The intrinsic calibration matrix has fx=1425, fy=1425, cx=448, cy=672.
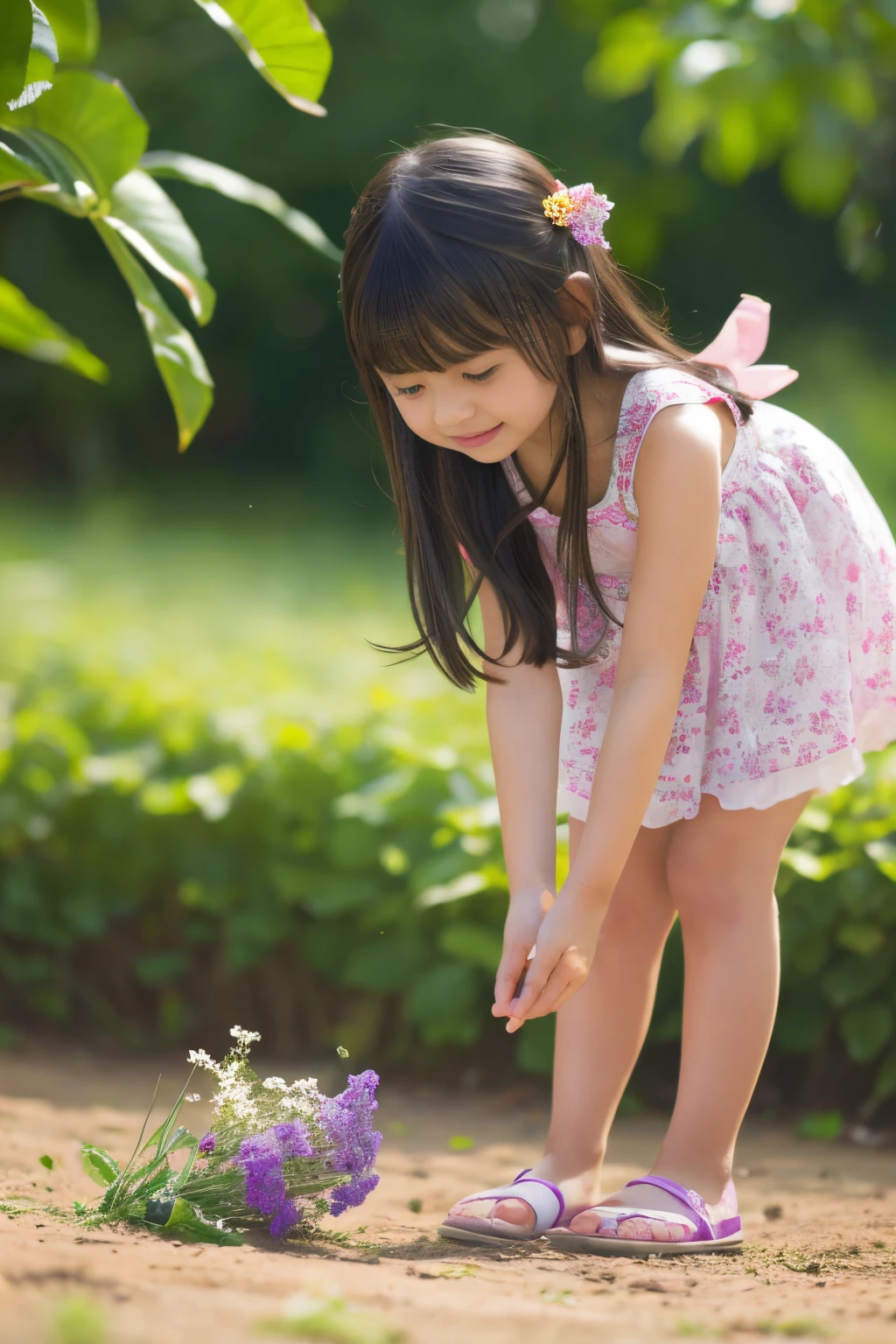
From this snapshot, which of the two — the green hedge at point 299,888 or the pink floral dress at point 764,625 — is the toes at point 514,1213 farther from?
the green hedge at point 299,888

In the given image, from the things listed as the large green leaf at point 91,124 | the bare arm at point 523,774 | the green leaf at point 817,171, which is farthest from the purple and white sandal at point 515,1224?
the green leaf at point 817,171

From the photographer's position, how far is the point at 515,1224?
5.23 ft

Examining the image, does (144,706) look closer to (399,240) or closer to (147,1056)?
(147,1056)

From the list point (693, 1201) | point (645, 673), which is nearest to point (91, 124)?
point (645, 673)

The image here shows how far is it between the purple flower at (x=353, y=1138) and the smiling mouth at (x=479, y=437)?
2.24 feet

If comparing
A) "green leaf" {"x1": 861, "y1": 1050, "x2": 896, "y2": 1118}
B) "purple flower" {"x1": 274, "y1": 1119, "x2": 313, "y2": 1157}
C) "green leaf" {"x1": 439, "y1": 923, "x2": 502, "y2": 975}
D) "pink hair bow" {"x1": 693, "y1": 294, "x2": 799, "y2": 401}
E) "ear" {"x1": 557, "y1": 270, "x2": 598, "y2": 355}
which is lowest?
"purple flower" {"x1": 274, "y1": 1119, "x2": 313, "y2": 1157}

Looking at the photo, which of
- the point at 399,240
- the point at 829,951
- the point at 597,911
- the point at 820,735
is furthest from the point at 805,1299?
the point at 399,240

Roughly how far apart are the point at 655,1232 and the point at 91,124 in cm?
135

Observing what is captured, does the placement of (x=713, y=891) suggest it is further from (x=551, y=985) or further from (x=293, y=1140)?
(x=293, y=1140)

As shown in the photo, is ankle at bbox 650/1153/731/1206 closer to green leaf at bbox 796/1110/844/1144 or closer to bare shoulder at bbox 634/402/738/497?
green leaf at bbox 796/1110/844/1144

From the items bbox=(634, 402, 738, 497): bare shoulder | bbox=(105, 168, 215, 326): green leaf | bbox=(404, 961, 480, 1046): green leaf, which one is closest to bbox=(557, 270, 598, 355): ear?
bbox=(634, 402, 738, 497): bare shoulder

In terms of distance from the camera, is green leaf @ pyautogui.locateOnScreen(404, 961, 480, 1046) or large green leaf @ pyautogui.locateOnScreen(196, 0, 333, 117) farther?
green leaf @ pyautogui.locateOnScreen(404, 961, 480, 1046)

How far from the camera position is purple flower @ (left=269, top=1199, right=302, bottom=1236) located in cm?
148

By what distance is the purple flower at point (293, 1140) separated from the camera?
1484 millimetres
